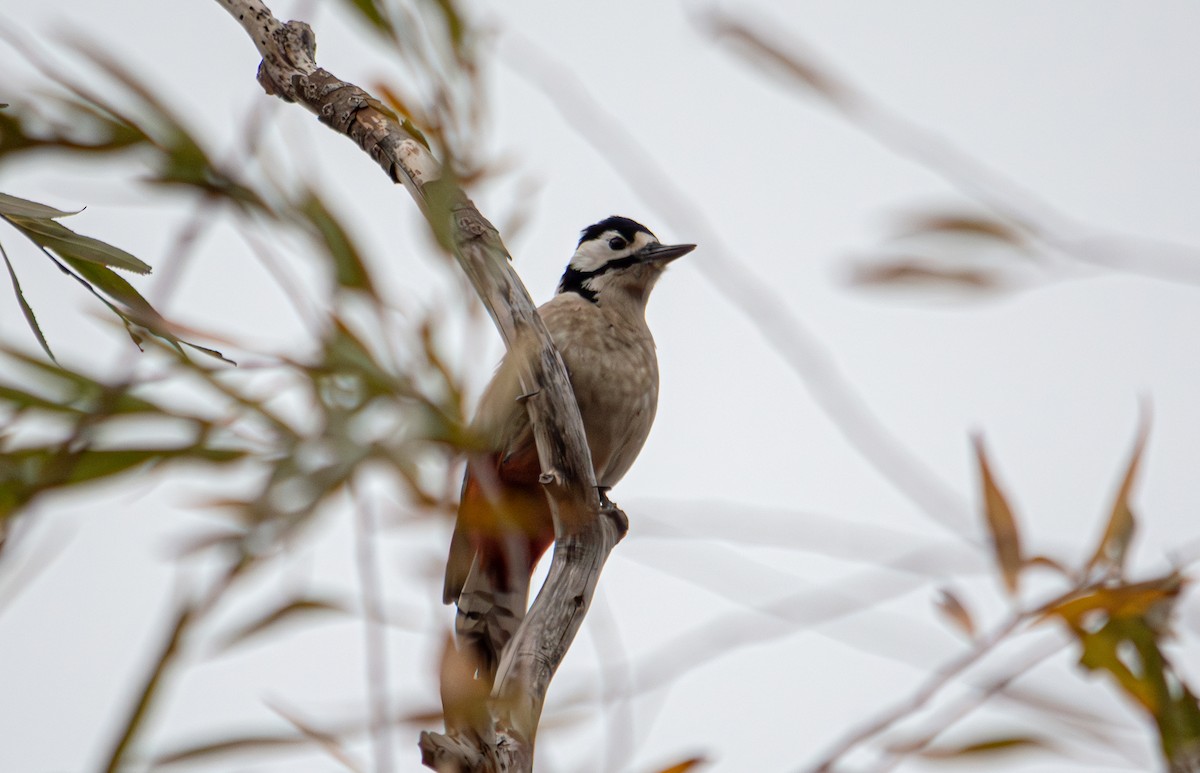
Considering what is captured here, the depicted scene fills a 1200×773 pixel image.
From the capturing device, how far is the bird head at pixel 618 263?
374cm

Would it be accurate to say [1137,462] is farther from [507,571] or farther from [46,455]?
[507,571]

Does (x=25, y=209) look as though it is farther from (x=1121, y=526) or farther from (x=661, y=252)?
(x=661, y=252)

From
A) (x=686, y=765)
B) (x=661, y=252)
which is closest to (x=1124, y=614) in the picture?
(x=686, y=765)

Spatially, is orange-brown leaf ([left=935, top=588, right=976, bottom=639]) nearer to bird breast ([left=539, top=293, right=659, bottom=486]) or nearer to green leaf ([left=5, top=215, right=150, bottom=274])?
green leaf ([left=5, top=215, right=150, bottom=274])

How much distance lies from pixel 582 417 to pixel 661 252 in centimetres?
88

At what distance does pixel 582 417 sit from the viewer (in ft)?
10.3

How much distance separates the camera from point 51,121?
5.24 feet

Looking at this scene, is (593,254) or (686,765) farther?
(593,254)

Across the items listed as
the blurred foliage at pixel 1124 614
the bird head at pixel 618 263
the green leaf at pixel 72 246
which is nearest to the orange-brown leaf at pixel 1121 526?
the blurred foliage at pixel 1124 614

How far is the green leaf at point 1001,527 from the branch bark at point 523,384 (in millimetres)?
635

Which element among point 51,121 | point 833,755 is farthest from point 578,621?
point 51,121

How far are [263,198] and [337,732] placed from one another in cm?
62

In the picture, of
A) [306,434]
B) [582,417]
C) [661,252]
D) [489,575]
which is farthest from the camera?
[661,252]

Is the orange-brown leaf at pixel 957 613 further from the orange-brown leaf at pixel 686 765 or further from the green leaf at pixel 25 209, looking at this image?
the green leaf at pixel 25 209
